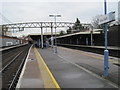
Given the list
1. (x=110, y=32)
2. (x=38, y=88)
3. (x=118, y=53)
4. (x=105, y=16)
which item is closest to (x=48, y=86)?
(x=38, y=88)

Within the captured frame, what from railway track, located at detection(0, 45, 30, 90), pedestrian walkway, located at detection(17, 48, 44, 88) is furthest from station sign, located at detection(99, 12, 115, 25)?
railway track, located at detection(0, 45, 30, 90)

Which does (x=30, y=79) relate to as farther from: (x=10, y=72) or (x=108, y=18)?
(x=10, y=72)

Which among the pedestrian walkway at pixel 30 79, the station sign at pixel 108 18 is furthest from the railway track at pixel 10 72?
the station sign at pixel 108 18

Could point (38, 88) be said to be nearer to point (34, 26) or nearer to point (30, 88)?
point (30, 88)

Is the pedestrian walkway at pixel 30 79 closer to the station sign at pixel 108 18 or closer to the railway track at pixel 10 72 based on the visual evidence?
the railway track at pixel 10 72

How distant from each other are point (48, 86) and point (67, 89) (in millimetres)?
1189

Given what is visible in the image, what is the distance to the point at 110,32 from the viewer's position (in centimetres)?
5497

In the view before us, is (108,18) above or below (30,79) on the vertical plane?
above

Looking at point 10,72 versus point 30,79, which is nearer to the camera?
point 30,79

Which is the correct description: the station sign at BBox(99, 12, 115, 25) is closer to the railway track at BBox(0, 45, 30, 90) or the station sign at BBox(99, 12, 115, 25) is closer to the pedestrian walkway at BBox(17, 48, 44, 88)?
the pedestrian walkway at BBox(17, 48, 44, 88)

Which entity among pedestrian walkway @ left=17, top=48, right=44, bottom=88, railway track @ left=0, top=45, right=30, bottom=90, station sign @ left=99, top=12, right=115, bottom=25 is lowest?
railway track @ left=0, top=45, right=30, bottom=90

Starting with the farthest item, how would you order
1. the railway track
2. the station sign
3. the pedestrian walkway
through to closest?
the railway track
the station sign
the pedestrian walkway

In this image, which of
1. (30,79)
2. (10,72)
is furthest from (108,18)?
(10,72)

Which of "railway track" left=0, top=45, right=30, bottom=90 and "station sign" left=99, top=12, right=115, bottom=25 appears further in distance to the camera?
"railway track" left=0, top=45, right=30, bottom=90
